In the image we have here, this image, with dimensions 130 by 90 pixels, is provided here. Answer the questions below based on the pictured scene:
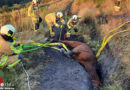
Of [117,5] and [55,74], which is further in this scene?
[117,5]

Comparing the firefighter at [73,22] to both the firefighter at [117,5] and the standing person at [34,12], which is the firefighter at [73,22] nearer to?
the standing person at [34,12]

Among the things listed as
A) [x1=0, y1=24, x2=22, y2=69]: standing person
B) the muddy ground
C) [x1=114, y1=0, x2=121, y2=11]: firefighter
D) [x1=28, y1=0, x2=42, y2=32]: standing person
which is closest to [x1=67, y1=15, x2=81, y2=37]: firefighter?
[x1=28, y1=0, x2=42, y2=32]: standing person

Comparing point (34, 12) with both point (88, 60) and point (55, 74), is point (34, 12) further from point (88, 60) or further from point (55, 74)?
point (55, 74)

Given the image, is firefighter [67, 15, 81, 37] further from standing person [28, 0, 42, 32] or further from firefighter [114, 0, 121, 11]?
firefighter [114, 0, 121, 11]

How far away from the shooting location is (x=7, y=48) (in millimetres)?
4516

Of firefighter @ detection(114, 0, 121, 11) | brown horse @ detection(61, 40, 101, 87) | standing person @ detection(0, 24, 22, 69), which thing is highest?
firefighter @ detection(114, 0, 121, 11)

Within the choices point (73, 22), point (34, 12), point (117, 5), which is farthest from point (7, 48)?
point (117, 5)

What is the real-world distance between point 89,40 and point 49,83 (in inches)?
174

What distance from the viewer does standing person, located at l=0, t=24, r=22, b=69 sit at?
4434mm

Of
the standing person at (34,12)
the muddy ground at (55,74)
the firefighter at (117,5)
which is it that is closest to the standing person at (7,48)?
the muddy ground at (55,74)

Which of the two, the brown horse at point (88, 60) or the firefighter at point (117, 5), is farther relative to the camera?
the firefighter at point (117, 5)

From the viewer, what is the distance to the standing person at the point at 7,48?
14.5ft

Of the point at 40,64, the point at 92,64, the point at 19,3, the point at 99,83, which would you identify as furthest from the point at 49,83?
the point at 19,3

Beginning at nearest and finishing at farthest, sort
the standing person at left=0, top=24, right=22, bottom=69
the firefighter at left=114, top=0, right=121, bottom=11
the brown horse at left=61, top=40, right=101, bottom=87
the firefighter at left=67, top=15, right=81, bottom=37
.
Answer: the standing person at left=0, top=24, right=22, bottom=69 < the brown horse at left=61, top=40, right=101, bottom=87 < the firefighter at left=114, top=0, right=121, bottom=11 < the firefighter at left=67, top=15, right=81, bottom=37
